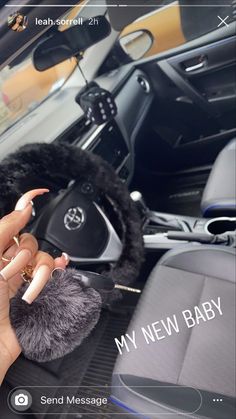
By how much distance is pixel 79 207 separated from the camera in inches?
36.5

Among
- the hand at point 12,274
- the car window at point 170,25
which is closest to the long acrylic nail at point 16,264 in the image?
the hand at point 12,274

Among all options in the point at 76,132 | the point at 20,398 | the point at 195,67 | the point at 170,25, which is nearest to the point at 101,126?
the point at 76,132

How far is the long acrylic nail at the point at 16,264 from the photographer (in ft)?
2.01

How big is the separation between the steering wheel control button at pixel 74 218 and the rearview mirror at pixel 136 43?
508mm

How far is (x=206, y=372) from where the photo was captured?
0.81m

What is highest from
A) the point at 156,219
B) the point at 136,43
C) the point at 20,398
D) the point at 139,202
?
the point at 136,43

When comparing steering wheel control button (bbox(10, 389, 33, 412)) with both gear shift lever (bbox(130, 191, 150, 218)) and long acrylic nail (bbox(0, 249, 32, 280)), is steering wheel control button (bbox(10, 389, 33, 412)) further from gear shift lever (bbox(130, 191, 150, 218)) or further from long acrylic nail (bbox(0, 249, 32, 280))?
gear shift lever (bbox(130, 191, 150, 218))

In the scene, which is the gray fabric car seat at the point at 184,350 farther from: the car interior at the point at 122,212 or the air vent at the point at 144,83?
the air vent at the point at 144,83

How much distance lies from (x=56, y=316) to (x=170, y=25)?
0.81 m

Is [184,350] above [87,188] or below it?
below

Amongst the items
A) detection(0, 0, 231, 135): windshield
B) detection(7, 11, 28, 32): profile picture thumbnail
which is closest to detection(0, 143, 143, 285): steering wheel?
detection(0, 0, 231, 135): windshield

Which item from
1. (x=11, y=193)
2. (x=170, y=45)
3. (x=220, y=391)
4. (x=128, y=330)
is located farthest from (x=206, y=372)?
(x=170, y=45)

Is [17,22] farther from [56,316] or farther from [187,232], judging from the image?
[187,232]

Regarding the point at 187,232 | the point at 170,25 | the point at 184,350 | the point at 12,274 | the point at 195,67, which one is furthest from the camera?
the point at 195,67
